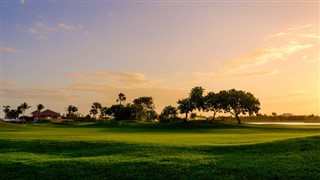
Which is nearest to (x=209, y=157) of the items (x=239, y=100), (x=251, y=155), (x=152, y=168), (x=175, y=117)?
(x=251, y=155)

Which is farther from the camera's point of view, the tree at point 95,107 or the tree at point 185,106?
the tree at point 95,107

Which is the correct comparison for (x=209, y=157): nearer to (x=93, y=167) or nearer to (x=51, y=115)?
(x=93, y=167)

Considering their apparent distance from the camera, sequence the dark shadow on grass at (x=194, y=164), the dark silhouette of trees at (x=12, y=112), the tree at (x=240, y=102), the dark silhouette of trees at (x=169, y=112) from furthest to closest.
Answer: the dark silhouette of trees at (x=12, y=112) < the dark silhouette of trees at (x=169, y=112) < the tree at (x=240, y=102) < the dark shadow on grass at (x=194, y=164)

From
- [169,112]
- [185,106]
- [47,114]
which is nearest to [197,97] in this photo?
[185,106]

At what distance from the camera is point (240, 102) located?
95.9 meters

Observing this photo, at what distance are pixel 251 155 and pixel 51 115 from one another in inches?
7026

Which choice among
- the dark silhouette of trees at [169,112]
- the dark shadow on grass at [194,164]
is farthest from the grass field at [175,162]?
the dark silhouette of trees at [169,112]

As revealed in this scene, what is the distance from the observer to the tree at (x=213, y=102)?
324ft

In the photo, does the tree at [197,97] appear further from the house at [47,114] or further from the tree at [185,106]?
the house at [47,114]

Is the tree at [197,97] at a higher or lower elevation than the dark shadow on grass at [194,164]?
higher

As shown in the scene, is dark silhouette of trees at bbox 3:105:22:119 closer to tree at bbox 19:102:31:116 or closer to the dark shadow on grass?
tree at bbox 19:102:31:116

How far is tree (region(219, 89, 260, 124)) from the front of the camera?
9556 centimetres

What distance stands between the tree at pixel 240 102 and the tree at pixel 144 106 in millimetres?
50457

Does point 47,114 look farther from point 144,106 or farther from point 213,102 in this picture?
point 213,102
